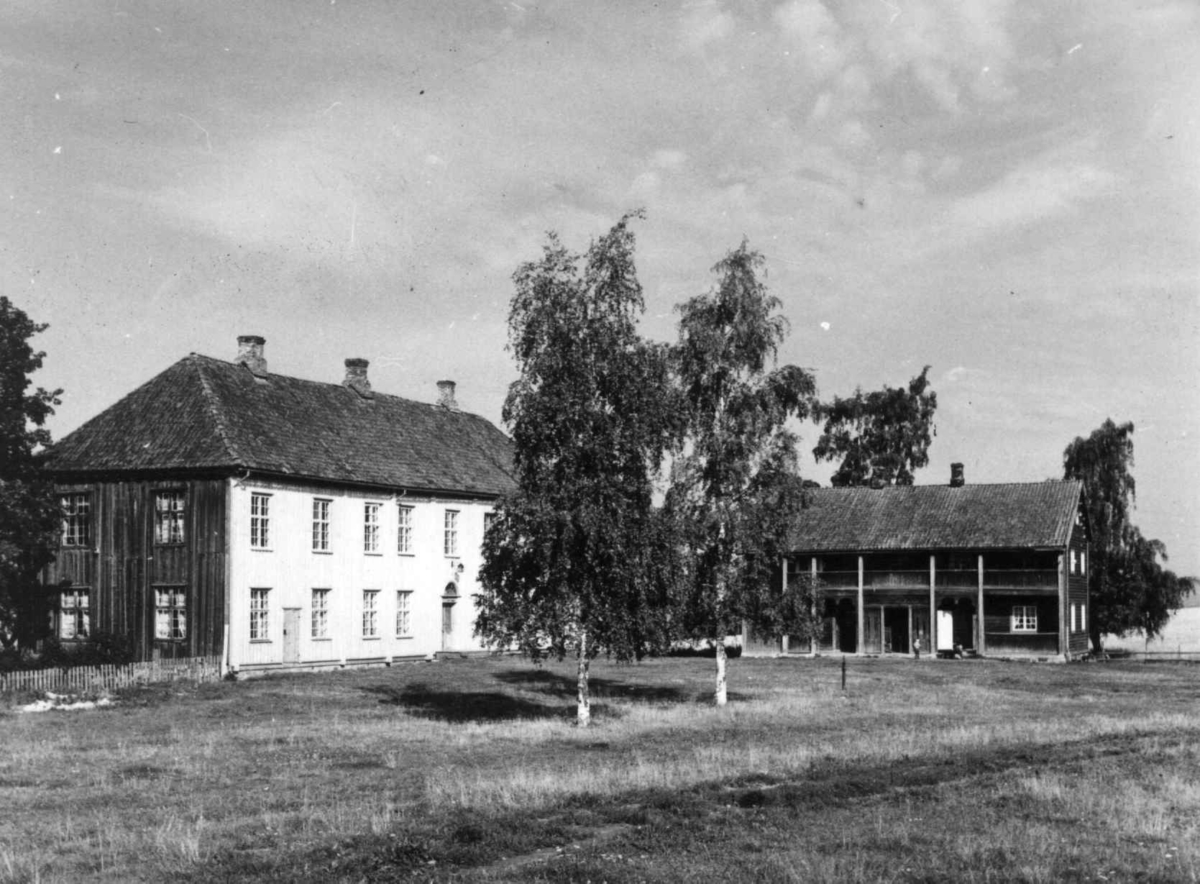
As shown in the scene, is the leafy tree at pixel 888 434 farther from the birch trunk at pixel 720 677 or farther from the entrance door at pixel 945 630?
the birch trunk at pixel 720 677

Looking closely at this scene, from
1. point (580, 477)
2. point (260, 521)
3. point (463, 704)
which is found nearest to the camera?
point (580, 477)

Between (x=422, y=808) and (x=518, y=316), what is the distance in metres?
13.2

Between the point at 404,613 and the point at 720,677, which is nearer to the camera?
the point at 720,677

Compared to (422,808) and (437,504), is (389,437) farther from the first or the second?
(422,808)

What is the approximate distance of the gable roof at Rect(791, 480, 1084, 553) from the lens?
51.1m

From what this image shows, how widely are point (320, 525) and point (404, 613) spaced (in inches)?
224

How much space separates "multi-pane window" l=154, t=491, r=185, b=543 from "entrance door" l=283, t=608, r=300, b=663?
4240 millimetres

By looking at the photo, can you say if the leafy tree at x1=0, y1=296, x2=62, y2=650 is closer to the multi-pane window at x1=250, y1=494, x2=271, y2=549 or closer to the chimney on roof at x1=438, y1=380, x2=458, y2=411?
the multi-pane window at x1=250, y1=494, x2=271, y2=549

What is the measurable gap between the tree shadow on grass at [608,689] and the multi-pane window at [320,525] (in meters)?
7.25

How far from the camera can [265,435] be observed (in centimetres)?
3941

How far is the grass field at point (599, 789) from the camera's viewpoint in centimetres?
1217

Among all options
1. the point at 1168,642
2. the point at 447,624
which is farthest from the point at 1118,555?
the point at 447,624

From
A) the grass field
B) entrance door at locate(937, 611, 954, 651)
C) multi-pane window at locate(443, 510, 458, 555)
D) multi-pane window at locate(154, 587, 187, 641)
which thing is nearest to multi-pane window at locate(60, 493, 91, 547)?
multi-pane window at locate(154, 587, 187, 641)

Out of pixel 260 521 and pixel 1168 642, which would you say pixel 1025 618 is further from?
pixel 1168 642
